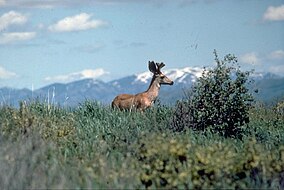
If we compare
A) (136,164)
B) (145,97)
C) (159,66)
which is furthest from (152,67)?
(136,164)

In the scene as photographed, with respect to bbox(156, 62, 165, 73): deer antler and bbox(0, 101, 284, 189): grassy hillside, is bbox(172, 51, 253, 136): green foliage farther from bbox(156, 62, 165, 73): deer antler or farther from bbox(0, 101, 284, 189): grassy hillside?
bbox(156, 62, 165, 73): deer antler

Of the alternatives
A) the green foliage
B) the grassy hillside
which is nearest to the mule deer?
the green foliage

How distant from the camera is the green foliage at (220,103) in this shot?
55.6ft

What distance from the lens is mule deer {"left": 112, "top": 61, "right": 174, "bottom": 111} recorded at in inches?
859

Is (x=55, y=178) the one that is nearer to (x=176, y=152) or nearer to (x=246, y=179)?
(x=176, y=152)

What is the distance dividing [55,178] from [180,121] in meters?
7.25

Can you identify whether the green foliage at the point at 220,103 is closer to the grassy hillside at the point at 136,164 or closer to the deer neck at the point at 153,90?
the grassy hillside at the point at 136,164

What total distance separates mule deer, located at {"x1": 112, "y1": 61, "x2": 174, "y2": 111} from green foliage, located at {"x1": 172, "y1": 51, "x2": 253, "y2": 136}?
3.92m

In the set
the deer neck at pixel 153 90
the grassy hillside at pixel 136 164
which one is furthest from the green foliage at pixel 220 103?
the deer neck at pixel 153 90

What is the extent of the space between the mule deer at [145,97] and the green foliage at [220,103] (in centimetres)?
392

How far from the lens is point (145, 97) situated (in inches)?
882

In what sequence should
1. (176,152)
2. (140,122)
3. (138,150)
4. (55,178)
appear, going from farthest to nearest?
(140,122) → (138,150) → (176,152) → (55,178)

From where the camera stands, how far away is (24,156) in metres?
→ 11.2

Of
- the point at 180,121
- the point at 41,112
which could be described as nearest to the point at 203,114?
the point at 180,121
